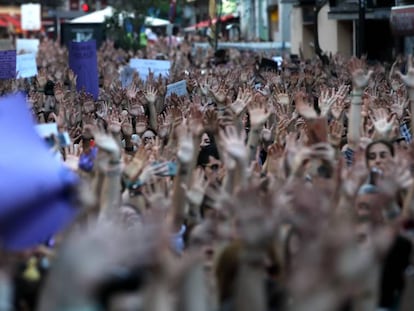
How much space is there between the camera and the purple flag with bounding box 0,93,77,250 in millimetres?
3592

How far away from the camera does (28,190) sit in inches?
145

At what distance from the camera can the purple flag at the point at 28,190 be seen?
3592 millimetres

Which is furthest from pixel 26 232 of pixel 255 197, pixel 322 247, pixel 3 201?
pixel 322 247

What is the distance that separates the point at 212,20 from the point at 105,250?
2112cm

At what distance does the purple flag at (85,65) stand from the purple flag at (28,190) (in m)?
8.11

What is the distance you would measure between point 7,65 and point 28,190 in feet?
24.1

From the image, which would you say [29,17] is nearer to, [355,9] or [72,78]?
[355,9]

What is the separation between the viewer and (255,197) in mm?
3646

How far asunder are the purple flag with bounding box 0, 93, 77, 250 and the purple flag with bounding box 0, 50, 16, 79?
6772 mm

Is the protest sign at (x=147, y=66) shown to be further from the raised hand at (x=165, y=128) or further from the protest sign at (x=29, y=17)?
the protest sign at (x=29, y=17)

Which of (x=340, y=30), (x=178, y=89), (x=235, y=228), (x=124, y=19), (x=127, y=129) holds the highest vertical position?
(x=124, y=19)

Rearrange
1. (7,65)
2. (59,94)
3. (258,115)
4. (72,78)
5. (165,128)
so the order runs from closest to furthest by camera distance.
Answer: (258,115), (165,128), (59,94), (7,65), (72,78)

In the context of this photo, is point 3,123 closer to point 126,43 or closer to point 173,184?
point 173,184

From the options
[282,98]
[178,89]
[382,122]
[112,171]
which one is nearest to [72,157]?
[112,171]
